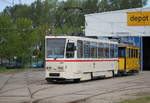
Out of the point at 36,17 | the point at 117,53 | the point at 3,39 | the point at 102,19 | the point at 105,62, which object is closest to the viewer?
the point at 105,62

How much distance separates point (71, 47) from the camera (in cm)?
2652

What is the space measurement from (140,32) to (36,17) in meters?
62.5

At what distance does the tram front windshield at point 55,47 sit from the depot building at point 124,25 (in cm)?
2591

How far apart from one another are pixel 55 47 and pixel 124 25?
98.0ft

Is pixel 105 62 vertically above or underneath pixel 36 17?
underneath

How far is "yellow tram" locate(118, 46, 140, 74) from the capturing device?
3643 cm

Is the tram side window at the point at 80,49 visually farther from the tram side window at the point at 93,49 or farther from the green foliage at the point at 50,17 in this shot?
the green foliage at the point at 50,17

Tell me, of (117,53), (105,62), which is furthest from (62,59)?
(117,53)

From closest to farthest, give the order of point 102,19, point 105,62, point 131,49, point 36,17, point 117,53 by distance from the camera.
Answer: point 105,62
point 117,53
point 131,49
point 102,19
point 36,17

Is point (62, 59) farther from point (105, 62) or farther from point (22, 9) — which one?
point (22, 9)

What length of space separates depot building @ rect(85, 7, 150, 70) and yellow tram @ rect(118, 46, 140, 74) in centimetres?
1232

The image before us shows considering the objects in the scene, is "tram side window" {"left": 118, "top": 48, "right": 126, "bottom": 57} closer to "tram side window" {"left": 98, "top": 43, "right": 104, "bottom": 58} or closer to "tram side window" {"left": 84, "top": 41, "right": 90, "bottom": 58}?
"tram side window" {"left": 98, "top": 43, "right": 104, "bottom": 58}

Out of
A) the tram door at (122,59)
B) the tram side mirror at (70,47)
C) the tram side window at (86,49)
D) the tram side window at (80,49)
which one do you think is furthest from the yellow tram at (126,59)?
the tram side mirror at (70,47)

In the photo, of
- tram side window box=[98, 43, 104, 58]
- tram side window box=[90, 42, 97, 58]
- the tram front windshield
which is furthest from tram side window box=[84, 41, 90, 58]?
the tram front windshield
